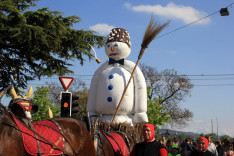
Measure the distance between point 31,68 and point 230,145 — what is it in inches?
460

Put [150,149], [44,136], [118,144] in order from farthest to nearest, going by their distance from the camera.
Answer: [118,144]
[150,149]
[44,136]

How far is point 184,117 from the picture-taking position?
1483 inches

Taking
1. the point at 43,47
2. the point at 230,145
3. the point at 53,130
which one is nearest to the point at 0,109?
the point at 53,130

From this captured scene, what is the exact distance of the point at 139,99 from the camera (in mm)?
10938

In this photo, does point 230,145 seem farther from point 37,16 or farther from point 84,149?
point 37,16

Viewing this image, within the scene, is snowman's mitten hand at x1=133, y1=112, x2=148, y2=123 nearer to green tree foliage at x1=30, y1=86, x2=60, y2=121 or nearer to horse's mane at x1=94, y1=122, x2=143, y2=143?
horse's mane at x1=94, y1=122, x2=143, y2=143

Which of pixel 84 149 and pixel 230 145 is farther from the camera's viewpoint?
pixel 230 145

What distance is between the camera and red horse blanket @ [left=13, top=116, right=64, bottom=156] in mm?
4254

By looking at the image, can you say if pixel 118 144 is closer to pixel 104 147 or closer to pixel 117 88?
pixel 104 147

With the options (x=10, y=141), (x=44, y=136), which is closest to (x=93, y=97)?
(x=44, y=136)

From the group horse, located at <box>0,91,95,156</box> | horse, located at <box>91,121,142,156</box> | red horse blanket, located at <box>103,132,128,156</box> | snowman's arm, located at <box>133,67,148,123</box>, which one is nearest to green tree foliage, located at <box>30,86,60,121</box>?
snowman's arm, located at <box>133,67,148,123</box>

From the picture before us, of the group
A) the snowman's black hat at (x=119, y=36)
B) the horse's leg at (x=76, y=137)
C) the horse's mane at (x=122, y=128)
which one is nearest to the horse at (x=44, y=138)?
the horse's leg at (x=76, y=137)

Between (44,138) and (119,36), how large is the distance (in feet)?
24.0

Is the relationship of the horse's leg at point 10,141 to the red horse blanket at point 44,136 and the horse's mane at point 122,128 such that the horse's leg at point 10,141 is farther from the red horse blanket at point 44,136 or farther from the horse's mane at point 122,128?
the horse's mane at point 122,128
